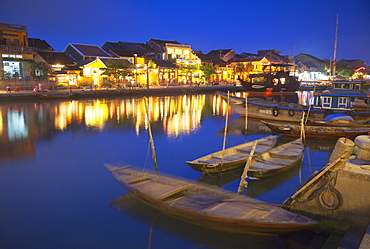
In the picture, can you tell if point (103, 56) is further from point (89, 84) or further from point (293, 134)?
point (293, 134)

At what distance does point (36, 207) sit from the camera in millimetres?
8883

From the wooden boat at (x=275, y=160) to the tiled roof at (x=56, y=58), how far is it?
38.6 m

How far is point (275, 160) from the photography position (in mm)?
10602

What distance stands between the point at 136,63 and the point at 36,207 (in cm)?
4321

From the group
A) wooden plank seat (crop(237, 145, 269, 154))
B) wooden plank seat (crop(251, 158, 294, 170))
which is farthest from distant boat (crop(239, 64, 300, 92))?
wooden plank seat (crop(251, 158, 294, 170))

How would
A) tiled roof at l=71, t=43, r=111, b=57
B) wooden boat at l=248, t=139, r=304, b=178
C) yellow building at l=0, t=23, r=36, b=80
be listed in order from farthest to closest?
tiled roof at l=71, t=43, r=111, b=57
yellow building at l=0, t=23, r=36, b=80
wooden boat at l=248, t=139, r=304, b=178

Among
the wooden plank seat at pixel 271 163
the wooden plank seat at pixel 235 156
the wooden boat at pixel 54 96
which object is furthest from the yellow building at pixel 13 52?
the wooden plank seat at pixel 271 163

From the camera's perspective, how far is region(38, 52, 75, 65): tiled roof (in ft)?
137

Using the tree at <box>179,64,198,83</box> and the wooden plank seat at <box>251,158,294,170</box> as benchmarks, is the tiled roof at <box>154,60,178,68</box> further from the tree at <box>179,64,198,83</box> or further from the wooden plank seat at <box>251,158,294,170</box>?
the wooden plank seat at <box>251,158,294,170</box>

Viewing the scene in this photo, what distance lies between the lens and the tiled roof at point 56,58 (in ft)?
137

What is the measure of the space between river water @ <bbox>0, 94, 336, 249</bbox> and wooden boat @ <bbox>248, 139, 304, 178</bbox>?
542mm

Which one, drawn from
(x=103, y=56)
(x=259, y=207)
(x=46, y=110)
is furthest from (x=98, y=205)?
(x=103, y=56)

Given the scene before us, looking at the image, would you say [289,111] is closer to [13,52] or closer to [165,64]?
[13,52]

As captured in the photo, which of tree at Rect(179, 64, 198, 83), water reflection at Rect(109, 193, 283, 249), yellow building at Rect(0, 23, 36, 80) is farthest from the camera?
tree at Rect(179, 64, 198, 83)
